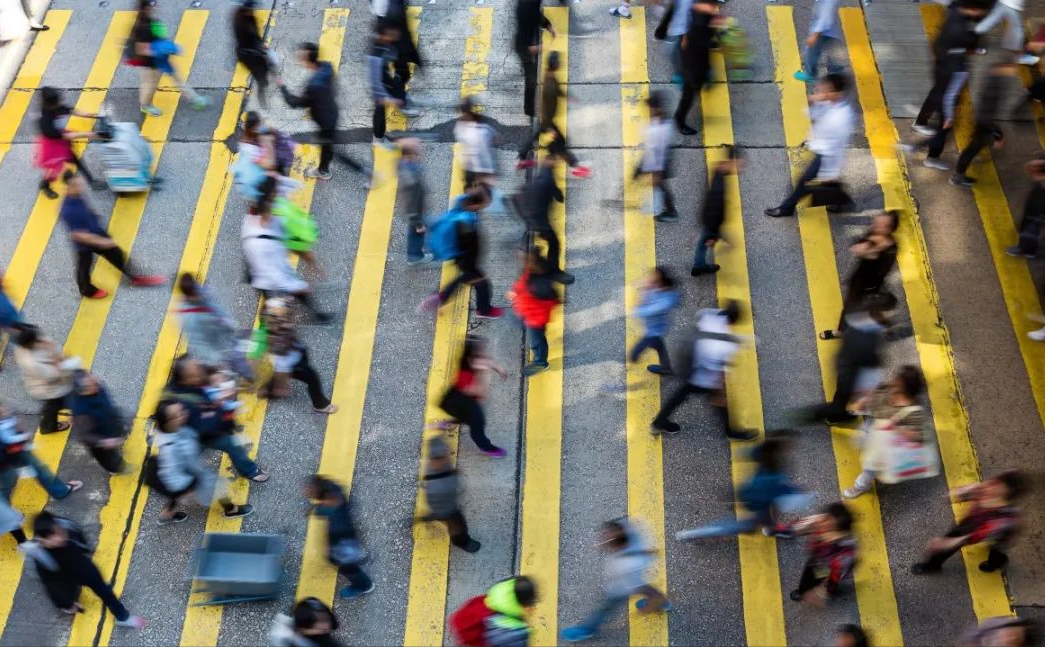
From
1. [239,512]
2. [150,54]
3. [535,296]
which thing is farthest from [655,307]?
[150,54]

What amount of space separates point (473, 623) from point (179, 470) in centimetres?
329

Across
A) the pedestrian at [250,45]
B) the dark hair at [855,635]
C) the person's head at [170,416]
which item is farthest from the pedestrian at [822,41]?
the person's head at [170,416]

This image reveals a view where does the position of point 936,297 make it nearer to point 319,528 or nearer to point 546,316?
point 546,316

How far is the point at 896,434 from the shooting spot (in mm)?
8711

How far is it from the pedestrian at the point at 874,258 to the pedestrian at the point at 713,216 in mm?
1459

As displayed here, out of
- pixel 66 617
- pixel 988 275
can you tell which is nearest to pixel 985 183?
pixel 988 275

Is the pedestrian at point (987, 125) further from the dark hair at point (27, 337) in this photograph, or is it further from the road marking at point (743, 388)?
the dark hair at point (27, 337)

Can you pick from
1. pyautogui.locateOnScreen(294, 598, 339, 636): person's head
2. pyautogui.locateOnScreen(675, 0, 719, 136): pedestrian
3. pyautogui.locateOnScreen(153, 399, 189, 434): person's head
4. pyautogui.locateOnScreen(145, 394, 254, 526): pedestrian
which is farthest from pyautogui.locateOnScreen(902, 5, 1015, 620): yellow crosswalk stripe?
pyautogui.locateOnScreen(153, 399, 189, 434): person's head

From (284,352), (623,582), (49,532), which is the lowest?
(623,582)

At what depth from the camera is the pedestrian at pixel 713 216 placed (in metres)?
10.3

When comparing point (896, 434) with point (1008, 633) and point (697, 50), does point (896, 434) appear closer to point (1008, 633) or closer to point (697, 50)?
point (1008, 633)

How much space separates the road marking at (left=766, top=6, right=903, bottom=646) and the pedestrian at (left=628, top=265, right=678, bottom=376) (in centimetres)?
196

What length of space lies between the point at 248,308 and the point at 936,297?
7.82m

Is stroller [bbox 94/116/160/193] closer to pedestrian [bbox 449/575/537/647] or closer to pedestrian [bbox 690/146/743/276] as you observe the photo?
pedestrian [bbox 690/146/743/276]
